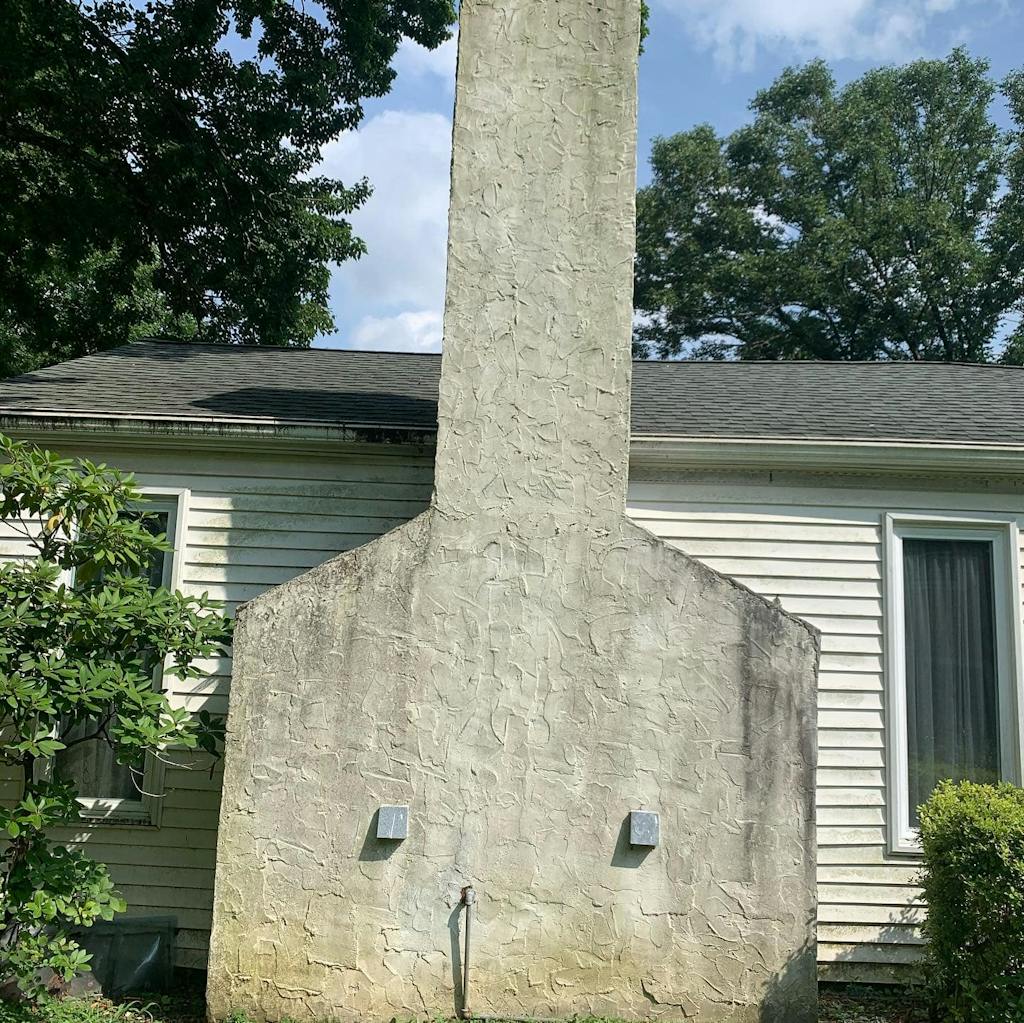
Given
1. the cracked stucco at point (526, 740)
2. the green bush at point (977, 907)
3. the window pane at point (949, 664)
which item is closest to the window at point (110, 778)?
the cracked stucco at point (526, 740)

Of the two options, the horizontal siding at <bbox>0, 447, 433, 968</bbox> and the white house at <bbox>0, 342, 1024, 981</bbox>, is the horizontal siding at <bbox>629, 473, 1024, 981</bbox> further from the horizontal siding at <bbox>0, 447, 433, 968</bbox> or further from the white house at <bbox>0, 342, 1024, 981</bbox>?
the horizontal siding at <bbox>0, 447, 433, 968</bbox>

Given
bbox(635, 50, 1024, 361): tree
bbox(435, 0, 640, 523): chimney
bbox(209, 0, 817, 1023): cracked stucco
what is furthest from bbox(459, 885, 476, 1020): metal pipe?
bbox(635, 50, 1024, 361): tree

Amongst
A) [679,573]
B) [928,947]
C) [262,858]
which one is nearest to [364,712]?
[262,858]

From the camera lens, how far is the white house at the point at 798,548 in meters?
7.28

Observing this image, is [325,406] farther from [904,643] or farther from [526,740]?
[904,643]

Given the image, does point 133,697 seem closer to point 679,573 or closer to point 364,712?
point 364,712

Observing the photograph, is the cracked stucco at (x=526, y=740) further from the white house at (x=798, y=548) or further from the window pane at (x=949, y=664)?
the window pane at (x=949, y=664)

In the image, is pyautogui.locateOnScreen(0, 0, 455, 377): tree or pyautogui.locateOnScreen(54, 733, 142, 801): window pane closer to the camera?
pyautogui.locateOnScreen(54, 733, 142, 801): window pane

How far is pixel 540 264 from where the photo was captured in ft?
21.3

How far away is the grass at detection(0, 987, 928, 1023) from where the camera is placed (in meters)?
5.99

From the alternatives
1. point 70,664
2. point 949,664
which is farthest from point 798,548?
point 70,664

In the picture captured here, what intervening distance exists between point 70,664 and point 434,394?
4.05m

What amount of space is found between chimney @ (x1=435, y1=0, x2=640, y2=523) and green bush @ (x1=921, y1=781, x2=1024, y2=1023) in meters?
2.69

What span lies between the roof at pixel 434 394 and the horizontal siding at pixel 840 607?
0.45m
